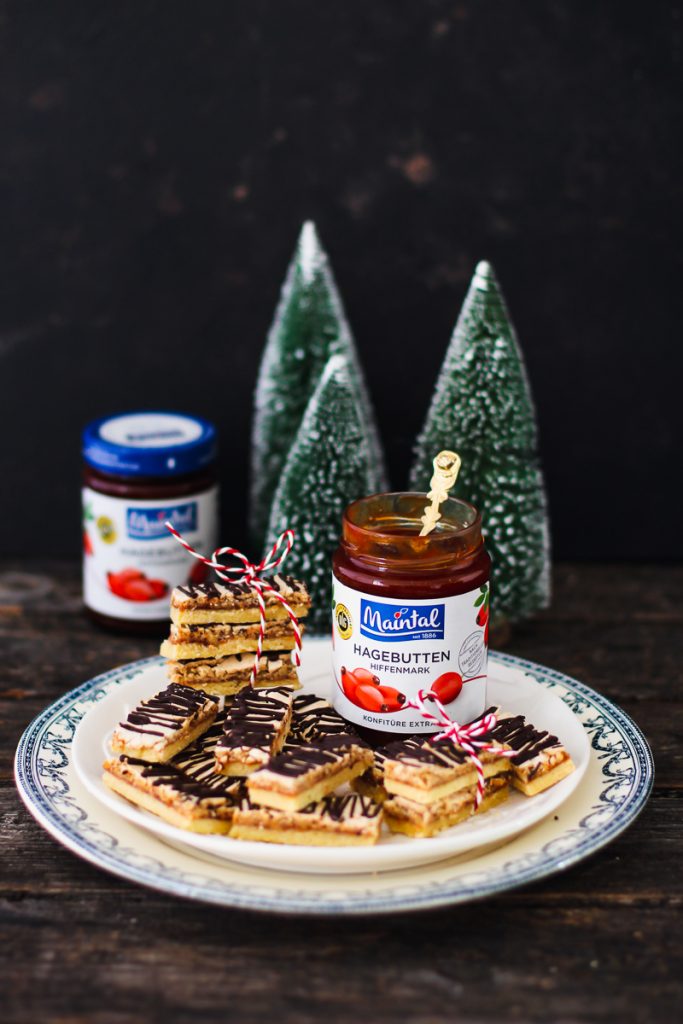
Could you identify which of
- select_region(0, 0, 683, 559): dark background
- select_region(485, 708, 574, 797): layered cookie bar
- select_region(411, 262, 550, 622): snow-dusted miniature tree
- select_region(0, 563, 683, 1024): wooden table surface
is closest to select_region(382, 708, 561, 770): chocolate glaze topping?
select_region(485, 708, 574, 797): layered cookie bar

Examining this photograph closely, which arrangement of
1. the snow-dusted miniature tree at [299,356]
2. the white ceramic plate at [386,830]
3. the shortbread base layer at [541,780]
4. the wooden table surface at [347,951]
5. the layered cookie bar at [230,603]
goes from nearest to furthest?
the wooden table surface at [347,951]
the white ceramic plate at [386,830]
the shortbread base layer at [541,780]
the layered cookie bar at [230,603]
the snow-dusted miniature tree at [299,356]

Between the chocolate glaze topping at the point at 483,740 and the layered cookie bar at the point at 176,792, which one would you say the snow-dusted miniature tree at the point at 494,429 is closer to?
the chocolate glaze topping at the point at 483,740

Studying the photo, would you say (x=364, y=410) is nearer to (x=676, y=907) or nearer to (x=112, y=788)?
(x=112, y=788)

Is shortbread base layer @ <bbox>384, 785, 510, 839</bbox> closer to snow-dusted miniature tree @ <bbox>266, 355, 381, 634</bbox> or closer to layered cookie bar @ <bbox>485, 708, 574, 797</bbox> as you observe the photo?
layered cookie bar @ <bbox>485, 708, 574, 797</bbox>

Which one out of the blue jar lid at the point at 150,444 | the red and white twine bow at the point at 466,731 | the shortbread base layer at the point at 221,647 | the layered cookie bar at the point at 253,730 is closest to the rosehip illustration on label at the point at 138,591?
the blue jar lid at the point at 150,444

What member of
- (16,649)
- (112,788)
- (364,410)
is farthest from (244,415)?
(112,788)
